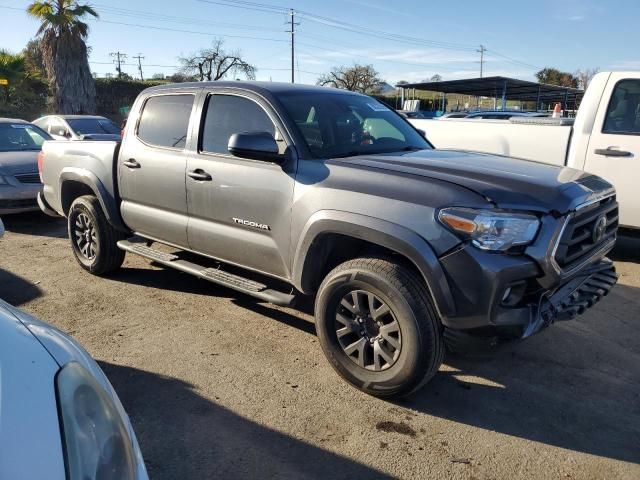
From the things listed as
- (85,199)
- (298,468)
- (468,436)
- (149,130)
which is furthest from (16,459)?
(85,199)

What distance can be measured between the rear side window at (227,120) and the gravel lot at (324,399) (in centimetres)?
148

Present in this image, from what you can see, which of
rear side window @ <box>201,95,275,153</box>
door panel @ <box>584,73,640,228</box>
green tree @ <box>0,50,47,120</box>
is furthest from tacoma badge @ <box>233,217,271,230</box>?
green tree @ <box>0,50,47,120</box>

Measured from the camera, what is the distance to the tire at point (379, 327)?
3.00 m

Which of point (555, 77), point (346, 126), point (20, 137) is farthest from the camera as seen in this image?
point (555, 77)

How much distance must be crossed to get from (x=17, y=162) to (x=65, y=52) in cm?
1899

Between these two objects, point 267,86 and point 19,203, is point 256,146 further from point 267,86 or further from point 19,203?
point 19,203

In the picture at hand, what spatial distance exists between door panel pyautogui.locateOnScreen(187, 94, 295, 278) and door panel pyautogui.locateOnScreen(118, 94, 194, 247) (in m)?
0.20

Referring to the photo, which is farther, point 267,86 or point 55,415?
point 267,86

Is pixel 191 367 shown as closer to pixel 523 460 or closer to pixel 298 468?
pixel 298 468

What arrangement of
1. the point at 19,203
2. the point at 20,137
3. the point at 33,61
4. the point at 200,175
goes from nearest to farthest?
the point at 200,175 < the point at 19,203 < the point at 20,137 < the point at 33,61

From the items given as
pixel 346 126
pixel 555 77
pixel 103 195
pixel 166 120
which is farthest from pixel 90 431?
pixel 555 77

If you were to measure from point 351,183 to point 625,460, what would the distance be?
211 cm

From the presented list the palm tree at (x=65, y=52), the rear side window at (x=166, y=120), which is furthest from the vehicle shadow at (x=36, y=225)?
the palm tree at (x=65, y=52)

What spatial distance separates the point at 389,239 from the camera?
9.91 ft
